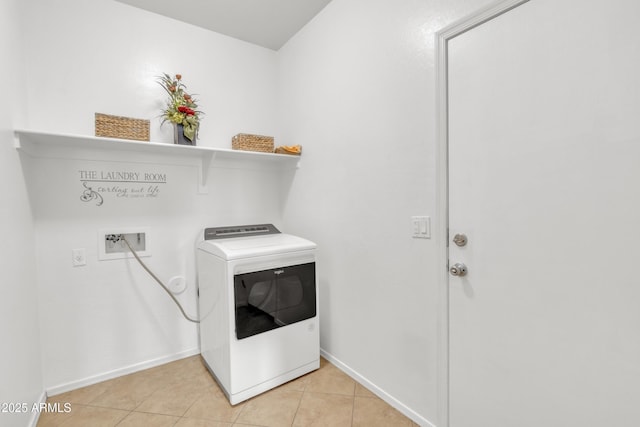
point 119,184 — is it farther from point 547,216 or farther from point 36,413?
point 547,216

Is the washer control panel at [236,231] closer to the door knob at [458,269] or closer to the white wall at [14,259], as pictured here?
the white wall at [14,259]

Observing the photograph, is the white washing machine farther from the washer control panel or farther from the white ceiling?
the white ceiling

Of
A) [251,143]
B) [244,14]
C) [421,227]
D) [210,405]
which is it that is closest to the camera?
[421,227]

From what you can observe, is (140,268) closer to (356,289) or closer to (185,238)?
(185,238)

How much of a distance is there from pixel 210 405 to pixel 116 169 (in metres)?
1.67

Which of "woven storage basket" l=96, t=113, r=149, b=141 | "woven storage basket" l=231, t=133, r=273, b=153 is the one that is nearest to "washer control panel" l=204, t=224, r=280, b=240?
"woven storage basket" l=231, t=133, r=273, b=153

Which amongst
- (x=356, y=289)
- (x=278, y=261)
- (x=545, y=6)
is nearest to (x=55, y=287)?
(x=278, y=261)

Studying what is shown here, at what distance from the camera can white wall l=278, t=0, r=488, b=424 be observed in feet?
4.84

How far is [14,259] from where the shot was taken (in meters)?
1.34

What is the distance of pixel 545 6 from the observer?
3.47 ft

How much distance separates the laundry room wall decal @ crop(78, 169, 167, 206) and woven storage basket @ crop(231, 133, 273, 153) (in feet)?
1.96

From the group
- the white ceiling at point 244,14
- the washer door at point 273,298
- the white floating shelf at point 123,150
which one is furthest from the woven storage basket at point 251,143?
the washer door at point 273,298

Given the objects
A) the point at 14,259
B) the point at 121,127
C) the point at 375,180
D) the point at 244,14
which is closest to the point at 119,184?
the point at 121,127

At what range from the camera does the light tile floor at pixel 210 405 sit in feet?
5.17
